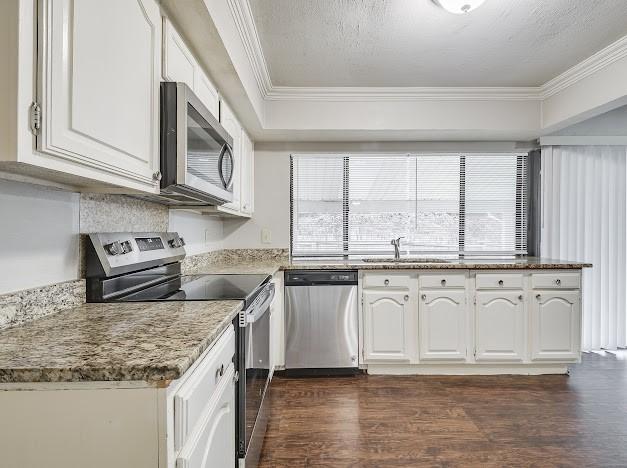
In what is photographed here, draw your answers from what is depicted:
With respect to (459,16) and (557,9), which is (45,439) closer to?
(459,16)

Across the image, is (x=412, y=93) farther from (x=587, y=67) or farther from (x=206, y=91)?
(x=206, y=91)

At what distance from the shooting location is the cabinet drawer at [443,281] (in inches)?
117

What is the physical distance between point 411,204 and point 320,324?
1417 mm

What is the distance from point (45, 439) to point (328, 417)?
182cm

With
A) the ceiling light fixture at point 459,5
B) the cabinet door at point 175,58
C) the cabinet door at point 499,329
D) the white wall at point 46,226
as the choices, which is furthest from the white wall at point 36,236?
the cabinet door at point 499,329

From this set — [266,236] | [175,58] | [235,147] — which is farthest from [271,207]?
[175,58]

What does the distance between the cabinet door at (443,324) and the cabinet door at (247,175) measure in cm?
153

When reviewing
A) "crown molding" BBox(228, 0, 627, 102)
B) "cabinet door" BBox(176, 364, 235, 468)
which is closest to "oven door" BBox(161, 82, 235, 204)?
"cabinet door" BBox(176, 364, 235, 468)

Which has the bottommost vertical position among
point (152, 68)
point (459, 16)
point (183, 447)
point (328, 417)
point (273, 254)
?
point (328, 417)

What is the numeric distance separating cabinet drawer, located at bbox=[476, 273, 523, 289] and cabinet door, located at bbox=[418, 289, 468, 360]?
0.16 meters

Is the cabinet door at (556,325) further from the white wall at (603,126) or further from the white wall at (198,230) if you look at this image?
the white wall at (198,230)

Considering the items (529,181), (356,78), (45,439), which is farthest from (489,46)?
(45,439)

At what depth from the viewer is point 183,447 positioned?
0.83 meters

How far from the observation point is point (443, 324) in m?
2.99
